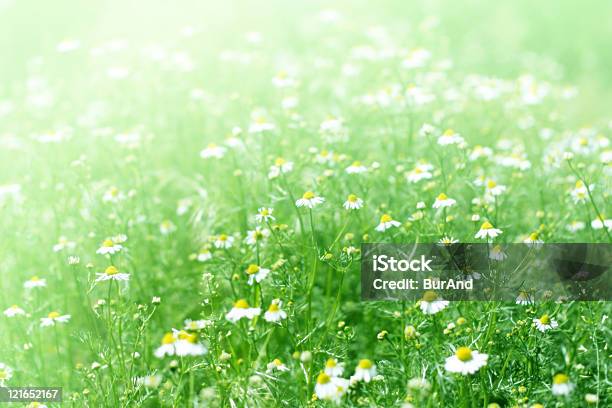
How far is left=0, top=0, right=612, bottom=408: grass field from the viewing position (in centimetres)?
288

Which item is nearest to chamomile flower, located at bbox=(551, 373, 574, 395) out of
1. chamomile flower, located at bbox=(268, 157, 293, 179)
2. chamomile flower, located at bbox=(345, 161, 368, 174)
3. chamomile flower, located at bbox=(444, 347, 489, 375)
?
chamomile flower, located at bbox=(444, 347, 489, 375)

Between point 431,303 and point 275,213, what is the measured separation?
1.39 meters

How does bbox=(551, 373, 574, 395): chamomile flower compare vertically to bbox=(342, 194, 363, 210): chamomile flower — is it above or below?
below

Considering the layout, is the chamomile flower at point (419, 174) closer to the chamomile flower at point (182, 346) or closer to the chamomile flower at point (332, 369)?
the chamomile flower at point (332, 369)

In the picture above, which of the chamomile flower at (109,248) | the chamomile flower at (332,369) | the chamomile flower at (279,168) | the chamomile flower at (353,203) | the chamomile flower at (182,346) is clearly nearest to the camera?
the chamomile flower at (182,346)

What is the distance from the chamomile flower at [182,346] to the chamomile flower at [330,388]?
431mm

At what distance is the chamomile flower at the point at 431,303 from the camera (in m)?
2.83

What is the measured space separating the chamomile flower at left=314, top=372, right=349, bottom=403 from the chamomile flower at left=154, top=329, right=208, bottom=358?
431 mm

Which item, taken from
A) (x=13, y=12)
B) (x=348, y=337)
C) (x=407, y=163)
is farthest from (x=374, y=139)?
(x=13, y=12)

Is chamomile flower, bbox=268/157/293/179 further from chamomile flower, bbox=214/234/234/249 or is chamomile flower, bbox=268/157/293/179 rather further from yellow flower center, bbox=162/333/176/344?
yellow flower center, bbox=162/333/176/344

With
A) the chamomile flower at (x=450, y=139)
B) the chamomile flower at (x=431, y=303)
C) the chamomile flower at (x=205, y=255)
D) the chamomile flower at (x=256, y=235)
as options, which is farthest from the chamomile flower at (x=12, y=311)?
the chamomile flower at (x=450, y=139)

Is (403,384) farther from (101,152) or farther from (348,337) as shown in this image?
(101,152)

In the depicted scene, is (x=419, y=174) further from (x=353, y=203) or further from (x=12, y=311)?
(x=12, y=311)

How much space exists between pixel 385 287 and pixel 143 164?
229 cm
